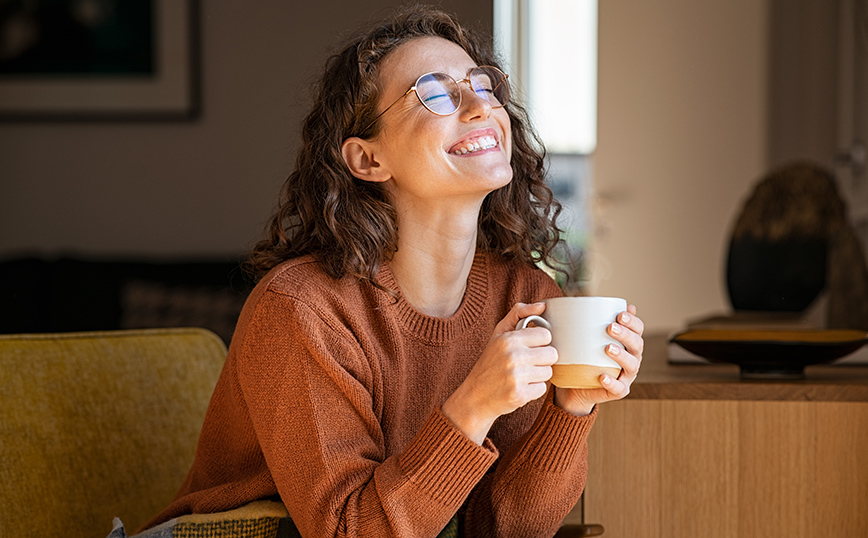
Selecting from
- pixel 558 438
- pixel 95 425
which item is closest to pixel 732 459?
pixel 558 438

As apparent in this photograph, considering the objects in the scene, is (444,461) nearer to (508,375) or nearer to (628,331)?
(508,375)

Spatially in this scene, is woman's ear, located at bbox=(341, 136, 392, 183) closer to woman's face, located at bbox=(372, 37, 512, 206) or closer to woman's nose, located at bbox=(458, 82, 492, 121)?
woman's face, located at bbox=(372, 37, 512, 206)

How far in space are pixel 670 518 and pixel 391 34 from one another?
75cm

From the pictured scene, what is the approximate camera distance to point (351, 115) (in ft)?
3.76

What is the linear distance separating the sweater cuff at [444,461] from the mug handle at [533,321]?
0.43 feet

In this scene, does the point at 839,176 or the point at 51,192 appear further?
the point at 839,176

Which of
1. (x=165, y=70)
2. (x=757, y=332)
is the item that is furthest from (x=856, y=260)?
(x=165, y=70)

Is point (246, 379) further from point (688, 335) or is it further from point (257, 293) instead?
point (688, 335)

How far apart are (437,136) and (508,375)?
1.17 ft

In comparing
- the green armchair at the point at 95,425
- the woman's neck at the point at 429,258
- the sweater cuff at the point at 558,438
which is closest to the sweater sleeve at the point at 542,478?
the sweater cuff at the point at 558,438

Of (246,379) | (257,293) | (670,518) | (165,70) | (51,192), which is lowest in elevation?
(670,518)

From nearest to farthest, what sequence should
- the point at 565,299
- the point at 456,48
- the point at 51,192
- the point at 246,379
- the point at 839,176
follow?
the point at 565,299 < the point at 246,379 < the point at 456,48 < the point at 51,192 < the point at 839,176

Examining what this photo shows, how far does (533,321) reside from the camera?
2.92ft

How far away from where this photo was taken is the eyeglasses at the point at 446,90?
107 centimetres
